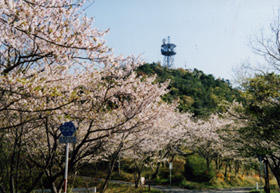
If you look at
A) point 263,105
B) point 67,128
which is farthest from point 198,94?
point 67,128

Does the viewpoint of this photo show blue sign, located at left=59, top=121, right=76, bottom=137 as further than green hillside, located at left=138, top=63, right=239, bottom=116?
No

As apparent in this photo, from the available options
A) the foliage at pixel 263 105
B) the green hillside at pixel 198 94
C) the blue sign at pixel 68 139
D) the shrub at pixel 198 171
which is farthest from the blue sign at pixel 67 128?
the green hillside at pixel 198 94

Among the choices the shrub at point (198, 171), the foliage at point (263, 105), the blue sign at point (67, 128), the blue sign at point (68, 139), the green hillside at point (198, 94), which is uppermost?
the green hillside at point (198, 94)

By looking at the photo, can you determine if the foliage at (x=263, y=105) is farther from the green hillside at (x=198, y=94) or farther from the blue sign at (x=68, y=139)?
the green hillside at (x=198, y=94)

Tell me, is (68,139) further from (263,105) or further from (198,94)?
(198,94)

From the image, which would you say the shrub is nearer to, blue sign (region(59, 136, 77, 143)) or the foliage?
the foliage

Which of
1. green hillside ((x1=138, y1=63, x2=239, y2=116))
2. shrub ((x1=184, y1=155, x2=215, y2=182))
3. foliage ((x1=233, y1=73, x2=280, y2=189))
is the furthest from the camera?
green hillside ((x1=138, y1=63, x2=239, y2=116))

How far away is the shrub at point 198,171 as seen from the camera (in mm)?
26350

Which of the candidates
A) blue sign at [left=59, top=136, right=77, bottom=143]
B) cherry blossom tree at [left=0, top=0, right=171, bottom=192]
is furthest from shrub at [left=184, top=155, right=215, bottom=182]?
blue sign at [left=59, top=136, right=77, bottom=143]

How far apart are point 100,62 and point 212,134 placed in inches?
939

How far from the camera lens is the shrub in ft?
86.5

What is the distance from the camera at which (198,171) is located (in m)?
27.0

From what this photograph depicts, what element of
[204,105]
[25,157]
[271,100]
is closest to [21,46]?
[25,157]

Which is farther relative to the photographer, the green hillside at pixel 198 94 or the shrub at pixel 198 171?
the green hillside at pixel 198 94
